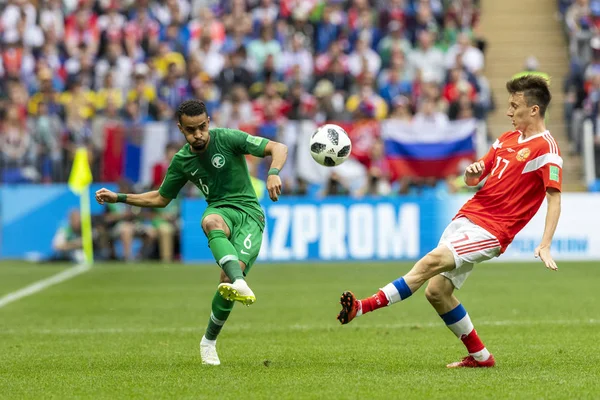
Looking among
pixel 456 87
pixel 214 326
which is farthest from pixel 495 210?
pixel 456 87

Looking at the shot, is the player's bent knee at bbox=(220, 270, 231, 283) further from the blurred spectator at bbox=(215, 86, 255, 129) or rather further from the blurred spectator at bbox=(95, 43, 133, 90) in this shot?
the blurred spectator at bbox=(95, 43, 133, 90)

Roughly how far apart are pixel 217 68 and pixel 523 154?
1808 centimetres

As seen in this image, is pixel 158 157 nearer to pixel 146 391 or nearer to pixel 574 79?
pixel 574 79

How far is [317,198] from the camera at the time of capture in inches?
870

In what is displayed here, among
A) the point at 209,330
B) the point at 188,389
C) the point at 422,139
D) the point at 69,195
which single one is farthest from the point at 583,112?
the point at 188,389

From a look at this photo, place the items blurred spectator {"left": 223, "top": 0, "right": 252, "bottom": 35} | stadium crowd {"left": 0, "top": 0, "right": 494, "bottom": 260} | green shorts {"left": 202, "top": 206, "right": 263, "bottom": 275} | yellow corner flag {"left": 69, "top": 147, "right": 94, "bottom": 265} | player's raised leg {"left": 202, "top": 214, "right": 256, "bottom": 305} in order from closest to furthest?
player's raised leg {"left": 202, "top": 214, "right": 256, "bottom": 305}
green shorts {"left": 202, "top": 206, "right": 263, "bottom": 275}
yellow corner flag {"left": 69, "top": 147, "right": 94, "bottom": 265}
stadium crowd {"left": 0, "top": 0, "right": 494, "bottom": 260}
blurred spectator {"left": 223, "top": 0, "right": 252, "bottom": 35}

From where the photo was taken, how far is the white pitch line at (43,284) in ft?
51.8

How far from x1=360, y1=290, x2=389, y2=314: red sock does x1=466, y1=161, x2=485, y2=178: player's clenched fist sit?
45.9 inches

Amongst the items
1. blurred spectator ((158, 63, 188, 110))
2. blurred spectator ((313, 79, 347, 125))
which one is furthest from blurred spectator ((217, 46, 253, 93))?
blurred spectator ((313, 79, 347, 125))

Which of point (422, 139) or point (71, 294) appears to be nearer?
point (71, 294)

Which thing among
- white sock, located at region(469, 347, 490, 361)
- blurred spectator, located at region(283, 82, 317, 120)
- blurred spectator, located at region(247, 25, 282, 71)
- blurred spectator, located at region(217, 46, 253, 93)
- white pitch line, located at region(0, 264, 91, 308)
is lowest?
white pitch line, located at region(0, 264, 91, 308)

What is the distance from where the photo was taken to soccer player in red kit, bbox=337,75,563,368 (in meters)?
8.54

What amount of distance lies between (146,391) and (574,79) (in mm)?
19430

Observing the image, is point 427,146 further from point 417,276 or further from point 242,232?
point 417,276
